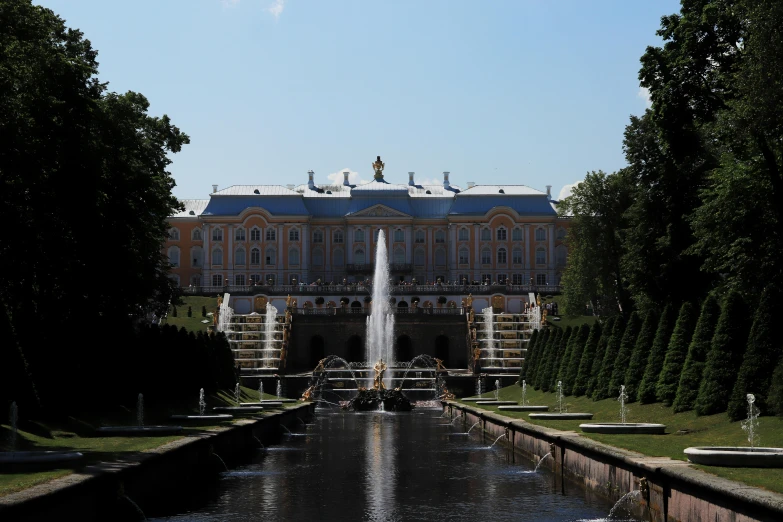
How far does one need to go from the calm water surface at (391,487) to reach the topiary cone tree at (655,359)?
11.3ft

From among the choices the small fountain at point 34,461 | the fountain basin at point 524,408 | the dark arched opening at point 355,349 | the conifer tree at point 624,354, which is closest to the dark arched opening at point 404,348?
the dark arched opening at point 355,349

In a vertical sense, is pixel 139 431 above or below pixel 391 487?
above

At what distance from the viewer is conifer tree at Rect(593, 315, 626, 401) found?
29.1 m

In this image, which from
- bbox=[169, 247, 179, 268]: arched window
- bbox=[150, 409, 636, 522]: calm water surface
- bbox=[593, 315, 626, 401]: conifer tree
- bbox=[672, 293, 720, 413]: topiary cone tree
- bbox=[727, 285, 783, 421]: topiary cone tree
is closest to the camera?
bbox=[150, 409, 636, 522]: calm water surface

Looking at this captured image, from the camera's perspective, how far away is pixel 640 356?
26703 mm

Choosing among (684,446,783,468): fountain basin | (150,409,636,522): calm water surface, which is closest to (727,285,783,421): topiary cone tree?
(150,409,636,522): calm water surface

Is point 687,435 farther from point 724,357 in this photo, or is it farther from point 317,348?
point 317,348

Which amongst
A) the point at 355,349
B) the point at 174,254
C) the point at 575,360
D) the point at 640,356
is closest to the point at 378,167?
the point at 174,254

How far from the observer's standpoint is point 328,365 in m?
61.2

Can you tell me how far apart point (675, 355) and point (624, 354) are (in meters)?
4.52

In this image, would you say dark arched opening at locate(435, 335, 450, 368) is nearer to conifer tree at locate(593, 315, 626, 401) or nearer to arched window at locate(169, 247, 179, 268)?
conifer tree at locate(593, 315, 626, 401)

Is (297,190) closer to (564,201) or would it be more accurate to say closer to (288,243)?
(288,243)

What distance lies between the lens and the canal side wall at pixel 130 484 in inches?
404

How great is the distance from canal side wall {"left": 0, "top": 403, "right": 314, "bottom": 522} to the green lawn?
6214mm
